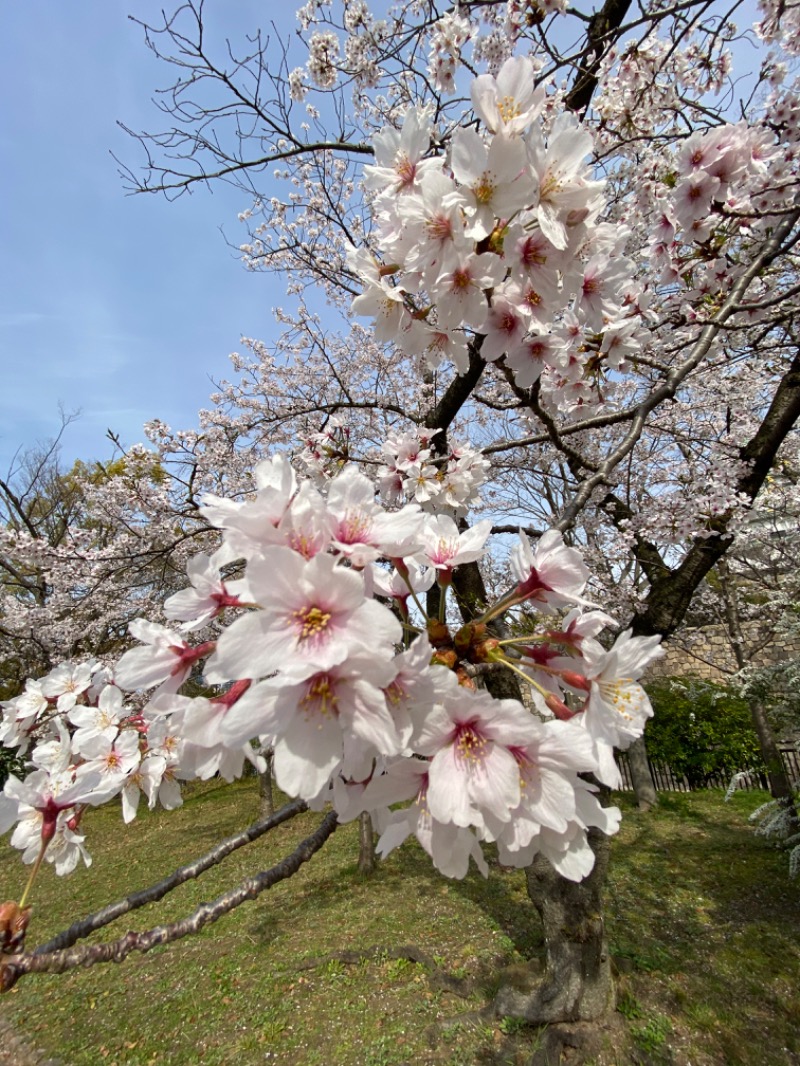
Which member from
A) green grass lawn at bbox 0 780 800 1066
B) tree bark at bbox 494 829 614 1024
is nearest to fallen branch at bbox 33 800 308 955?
tree bark at bbox 494 829 614 1024

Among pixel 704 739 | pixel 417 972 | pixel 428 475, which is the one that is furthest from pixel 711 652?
pixel 428 475

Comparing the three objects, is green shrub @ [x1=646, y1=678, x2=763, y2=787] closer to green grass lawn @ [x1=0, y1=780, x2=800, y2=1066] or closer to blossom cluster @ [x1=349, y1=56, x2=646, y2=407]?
green grass lawn @ [x1=0, y1=780, x2=800, y2=1066]

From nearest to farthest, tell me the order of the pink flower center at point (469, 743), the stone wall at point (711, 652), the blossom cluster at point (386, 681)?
the blossom cluster at point (386, 681) → the pink flower center at point (469, 743) → the stone wall at point (711, 652)

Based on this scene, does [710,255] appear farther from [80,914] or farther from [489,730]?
[80,914]

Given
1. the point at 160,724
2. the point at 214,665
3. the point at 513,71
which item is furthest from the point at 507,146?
the point at 160,724

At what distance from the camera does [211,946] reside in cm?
497

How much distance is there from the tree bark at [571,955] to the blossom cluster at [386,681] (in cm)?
289

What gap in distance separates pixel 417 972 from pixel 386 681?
15.7 feet

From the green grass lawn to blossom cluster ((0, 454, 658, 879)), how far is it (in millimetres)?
3530

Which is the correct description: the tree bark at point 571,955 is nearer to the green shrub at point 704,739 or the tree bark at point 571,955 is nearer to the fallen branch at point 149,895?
the fallen branch at point 149,895

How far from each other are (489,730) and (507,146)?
102 cm

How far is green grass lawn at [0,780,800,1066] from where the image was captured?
3355 mm

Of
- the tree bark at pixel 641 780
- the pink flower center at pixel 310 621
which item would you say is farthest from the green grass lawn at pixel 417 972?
the pink flower center at pixel 310 621

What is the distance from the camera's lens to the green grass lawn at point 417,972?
132 inches
